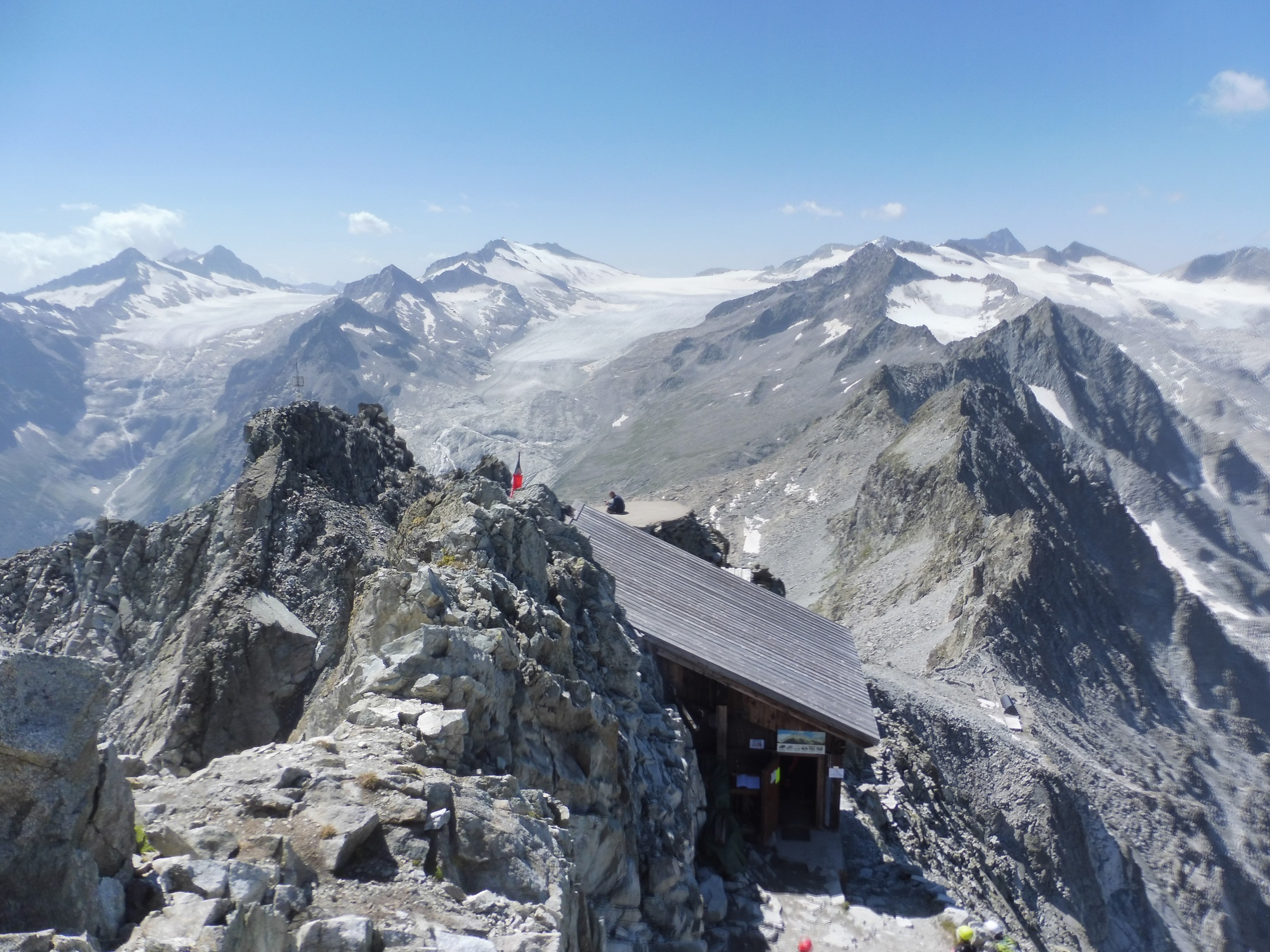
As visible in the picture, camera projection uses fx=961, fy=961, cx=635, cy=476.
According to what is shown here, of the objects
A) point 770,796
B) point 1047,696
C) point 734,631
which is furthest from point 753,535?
point 770,796

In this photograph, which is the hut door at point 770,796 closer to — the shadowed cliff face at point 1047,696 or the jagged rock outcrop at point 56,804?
the shadowed cliff face at point 1047,696

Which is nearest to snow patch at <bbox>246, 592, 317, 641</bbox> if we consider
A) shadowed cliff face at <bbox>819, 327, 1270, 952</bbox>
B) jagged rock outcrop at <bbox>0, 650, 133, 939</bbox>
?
shadowed cliff face at <bbox>819, 327, 1270, 952</bbox>

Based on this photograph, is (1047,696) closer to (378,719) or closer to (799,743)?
(799,743)

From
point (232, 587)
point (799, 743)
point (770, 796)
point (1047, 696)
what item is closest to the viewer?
point (770, 796)

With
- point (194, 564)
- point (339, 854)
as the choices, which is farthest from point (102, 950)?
point (194, 564)

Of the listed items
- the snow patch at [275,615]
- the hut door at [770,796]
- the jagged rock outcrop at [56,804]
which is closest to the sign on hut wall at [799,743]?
the hut door at [770,796]

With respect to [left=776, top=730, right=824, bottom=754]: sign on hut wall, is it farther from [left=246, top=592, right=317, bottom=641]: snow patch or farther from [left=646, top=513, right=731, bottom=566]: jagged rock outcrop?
[left=646, top=513, right=731, bottom=566]: jagged rock outcrop

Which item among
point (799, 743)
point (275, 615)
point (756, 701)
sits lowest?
point (799, 743)

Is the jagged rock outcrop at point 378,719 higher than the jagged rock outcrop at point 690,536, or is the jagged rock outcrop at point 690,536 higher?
the jagged rock outcrop at point 690,536
